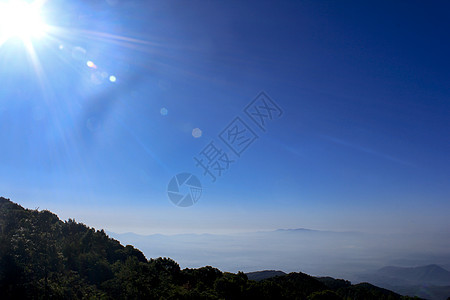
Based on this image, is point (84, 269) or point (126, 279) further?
point (84, 269)

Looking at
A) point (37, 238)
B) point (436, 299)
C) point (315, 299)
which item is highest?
point (37, 238)

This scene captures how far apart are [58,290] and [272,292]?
31.8 metres

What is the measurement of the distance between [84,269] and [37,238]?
35.4 ft

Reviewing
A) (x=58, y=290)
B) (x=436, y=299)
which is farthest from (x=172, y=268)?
(x=436, y=299)

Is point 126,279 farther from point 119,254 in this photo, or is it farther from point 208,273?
point 119,254

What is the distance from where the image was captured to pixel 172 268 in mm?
58688

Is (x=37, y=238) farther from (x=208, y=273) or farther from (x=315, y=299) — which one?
(x=315, y=299)

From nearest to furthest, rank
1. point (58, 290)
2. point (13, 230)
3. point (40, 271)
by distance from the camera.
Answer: point (58, 290) → point (40, 271) → point (13, 230)

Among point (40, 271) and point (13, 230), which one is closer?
point (40, 271)

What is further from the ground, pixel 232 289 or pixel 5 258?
pixel 5 258

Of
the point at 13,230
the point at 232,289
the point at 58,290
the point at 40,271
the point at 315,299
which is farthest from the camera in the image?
the point at 315,299

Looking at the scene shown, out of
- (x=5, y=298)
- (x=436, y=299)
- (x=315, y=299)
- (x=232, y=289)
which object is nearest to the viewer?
(x=5, y=298)

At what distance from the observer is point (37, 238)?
3453 centimetres

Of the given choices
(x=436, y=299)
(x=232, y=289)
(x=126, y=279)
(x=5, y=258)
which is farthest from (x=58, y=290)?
(x=436, y=299)
